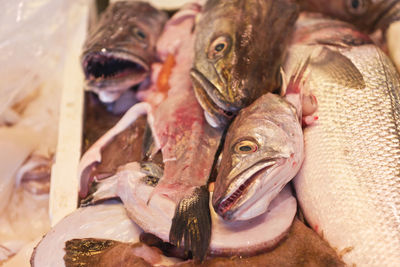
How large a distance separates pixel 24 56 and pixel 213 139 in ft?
6.01

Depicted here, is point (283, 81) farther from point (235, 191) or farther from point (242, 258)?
point (242, 258)

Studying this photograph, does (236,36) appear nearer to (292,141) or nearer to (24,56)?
(292,141)

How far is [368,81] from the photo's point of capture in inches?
85.8

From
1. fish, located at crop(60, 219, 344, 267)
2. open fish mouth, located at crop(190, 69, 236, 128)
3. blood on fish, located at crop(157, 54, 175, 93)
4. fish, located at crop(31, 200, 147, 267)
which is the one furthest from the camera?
blood on fish, located at crop(157, 54, 175, 93)

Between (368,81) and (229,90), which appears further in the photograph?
(368,81)

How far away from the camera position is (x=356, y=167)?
74.2 inches

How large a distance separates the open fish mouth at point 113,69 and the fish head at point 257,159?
36.7 inches

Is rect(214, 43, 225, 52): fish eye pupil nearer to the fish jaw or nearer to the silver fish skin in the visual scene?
the silver fish skin

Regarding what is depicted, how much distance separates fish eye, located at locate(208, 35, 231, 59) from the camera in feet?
7.30

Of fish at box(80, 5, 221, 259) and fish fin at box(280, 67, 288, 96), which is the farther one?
fish fin at box(280, 67, 288, 96)

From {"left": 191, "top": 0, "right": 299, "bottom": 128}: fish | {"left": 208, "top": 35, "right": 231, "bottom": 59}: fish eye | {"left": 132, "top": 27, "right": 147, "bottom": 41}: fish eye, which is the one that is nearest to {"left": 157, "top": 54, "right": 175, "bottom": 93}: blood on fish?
{"left": 132, "top": 27, "right": 147, "bottom": 41}: fish eye

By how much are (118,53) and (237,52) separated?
0.80 metres

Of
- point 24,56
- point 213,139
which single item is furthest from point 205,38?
point 24,56

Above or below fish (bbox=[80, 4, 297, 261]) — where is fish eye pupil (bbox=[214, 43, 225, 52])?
above
